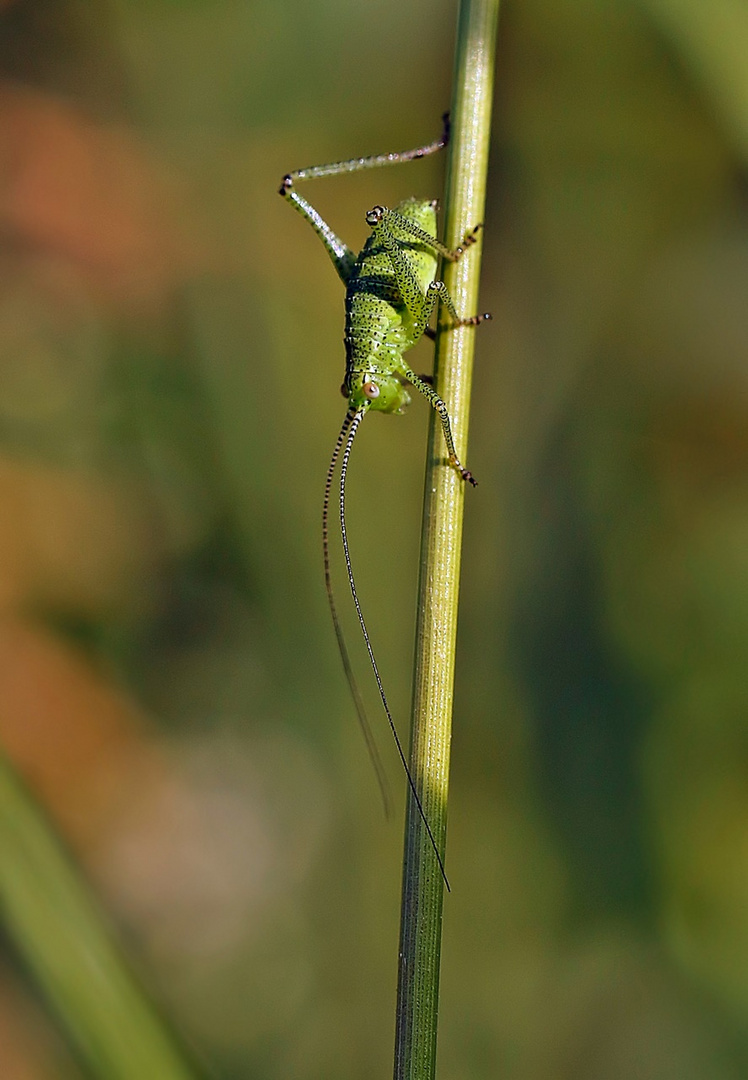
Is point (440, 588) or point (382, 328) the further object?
point (382, 328)

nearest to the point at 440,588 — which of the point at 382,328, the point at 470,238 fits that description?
the point at 470,238

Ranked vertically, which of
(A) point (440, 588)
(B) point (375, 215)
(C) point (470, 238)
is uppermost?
(B) point (375, 215)

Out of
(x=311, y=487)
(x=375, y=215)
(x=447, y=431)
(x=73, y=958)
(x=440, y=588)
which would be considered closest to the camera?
(x=440, y=588)

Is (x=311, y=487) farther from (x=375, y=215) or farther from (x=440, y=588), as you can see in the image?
(x=440, y=588)

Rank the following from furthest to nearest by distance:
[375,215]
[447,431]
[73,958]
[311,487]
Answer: [311,487] → [375,215] → [73,958] → [447,431]

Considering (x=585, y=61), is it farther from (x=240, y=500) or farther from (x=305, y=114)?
(x=240, y=500)

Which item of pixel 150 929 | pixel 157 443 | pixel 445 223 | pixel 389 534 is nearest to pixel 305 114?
pixel 157 443

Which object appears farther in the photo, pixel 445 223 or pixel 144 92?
pixel 144 92
